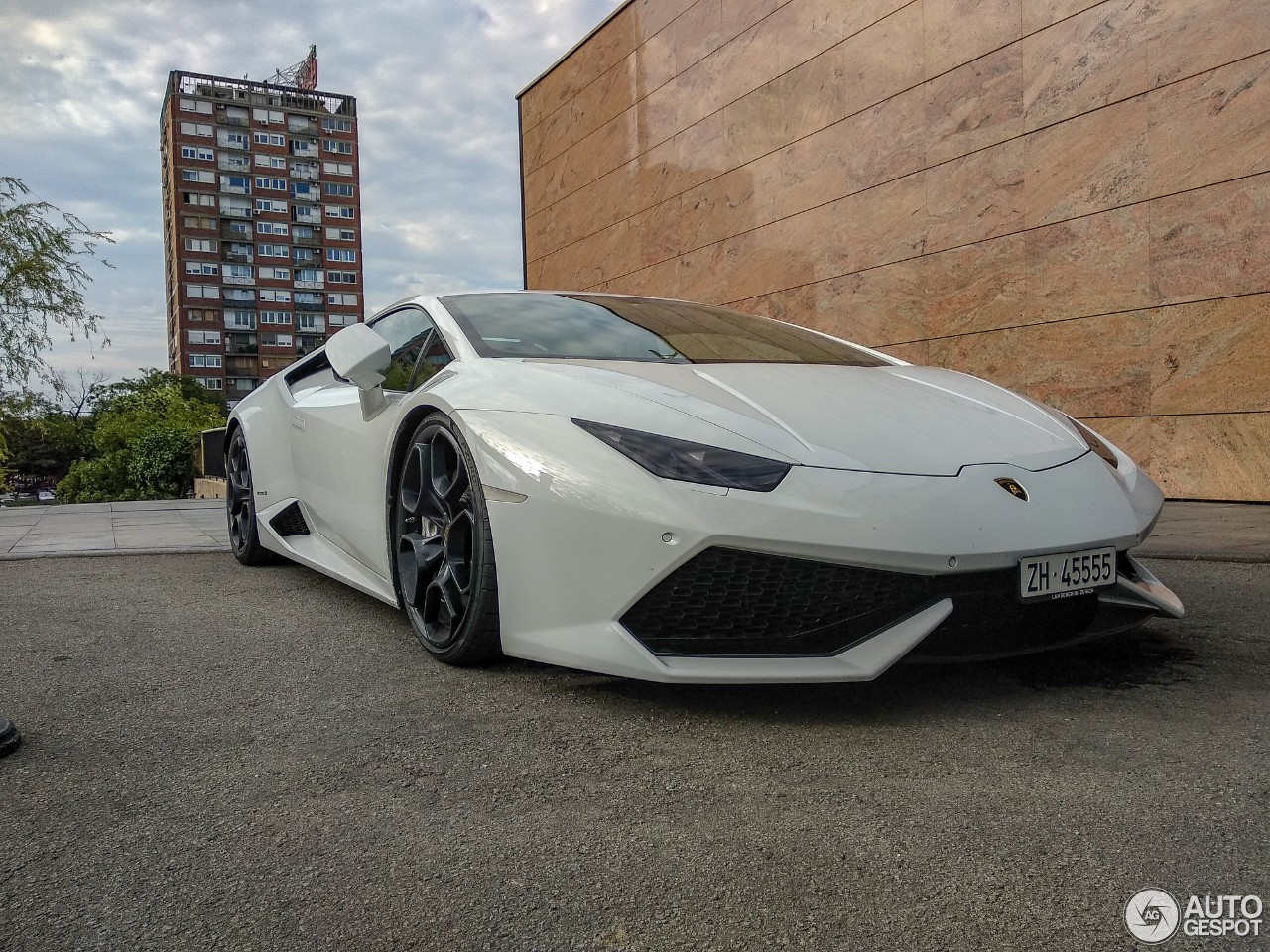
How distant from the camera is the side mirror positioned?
316cm

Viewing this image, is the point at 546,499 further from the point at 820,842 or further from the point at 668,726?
the point at 820,842

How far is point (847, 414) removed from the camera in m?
2.50

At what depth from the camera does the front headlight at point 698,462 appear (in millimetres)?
2160

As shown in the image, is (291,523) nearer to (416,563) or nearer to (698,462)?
(416,563)

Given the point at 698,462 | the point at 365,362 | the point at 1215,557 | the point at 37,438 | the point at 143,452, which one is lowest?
the point at 37,438

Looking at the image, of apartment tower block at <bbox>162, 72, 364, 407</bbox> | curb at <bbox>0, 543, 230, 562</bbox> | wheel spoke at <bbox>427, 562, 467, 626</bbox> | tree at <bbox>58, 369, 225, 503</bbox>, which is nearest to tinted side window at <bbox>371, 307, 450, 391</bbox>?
wheel spoke at <bbox>427, 562, 467, 626</bbox>

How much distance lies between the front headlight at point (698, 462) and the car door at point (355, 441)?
1009mm

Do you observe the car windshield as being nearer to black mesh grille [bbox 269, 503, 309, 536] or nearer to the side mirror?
the side mirror

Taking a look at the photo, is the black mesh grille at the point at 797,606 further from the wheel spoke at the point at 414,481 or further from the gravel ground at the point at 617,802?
the wheel spoke at the point at 414,481

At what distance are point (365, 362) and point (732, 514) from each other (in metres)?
1.55

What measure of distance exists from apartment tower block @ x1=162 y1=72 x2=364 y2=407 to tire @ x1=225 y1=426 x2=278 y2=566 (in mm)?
91210

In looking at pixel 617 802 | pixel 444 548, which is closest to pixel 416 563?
pixel 444 548

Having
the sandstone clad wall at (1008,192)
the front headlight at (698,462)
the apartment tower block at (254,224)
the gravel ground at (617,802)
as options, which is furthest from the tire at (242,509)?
the apartment tower block at (254,224)

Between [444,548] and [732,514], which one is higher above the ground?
[732,514]
